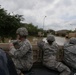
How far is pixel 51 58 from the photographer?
6.34 metres

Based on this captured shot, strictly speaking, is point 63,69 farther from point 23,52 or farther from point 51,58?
point 23,52

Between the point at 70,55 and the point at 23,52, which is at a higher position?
the point at 23,52

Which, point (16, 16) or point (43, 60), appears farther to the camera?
point (16, 16)

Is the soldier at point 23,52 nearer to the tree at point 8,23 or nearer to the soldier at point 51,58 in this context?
the soldier at point 51,58

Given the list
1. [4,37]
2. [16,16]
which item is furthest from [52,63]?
[16,16]

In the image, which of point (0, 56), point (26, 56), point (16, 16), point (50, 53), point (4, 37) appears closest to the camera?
point (0, 56)

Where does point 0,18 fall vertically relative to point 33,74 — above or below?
above

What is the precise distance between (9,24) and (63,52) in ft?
62.8

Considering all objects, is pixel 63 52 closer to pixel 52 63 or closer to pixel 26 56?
pixel 52 63

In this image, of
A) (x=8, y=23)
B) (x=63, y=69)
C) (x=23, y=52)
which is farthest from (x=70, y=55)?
(x=8, y=23)

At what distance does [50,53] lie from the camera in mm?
6398

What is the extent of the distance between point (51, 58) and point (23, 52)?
0.84m

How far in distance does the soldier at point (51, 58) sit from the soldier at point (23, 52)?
507 millimetres

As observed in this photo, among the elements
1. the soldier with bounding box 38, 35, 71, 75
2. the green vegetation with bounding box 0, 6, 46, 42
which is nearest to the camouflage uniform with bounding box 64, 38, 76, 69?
the soldier with bounding box 38, 35, 71, 75
